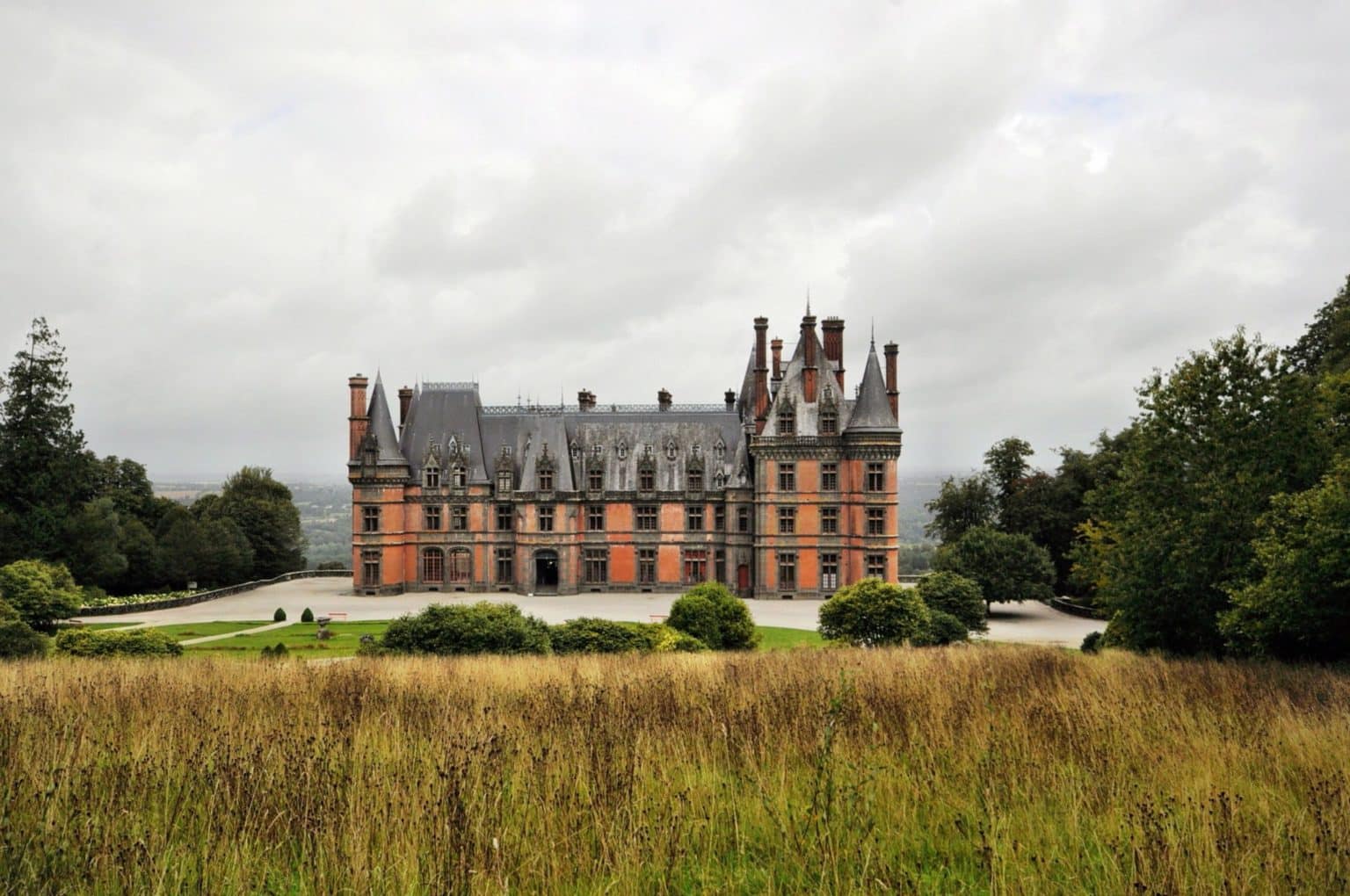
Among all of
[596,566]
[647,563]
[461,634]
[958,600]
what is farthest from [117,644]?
[647,563]

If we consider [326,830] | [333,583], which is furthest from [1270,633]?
[333,583]

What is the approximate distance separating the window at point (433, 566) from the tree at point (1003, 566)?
27990 mm

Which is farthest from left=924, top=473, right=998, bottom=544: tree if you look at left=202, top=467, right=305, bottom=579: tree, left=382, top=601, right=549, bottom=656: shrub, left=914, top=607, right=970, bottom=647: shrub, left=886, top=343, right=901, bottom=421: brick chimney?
left=202, top=467, right=305, bottom=579: tree

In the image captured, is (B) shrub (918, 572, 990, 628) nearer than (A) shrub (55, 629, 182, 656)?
No

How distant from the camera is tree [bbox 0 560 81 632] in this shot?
32781 millimetres

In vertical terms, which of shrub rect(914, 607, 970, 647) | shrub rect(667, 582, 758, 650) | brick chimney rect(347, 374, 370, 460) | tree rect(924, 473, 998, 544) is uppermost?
brick chimney rect(347, 374, 370, 460)

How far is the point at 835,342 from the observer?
51125mm

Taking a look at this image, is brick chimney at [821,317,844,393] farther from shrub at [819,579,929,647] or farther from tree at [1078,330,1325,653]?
tree at [1078,330,1325,653]

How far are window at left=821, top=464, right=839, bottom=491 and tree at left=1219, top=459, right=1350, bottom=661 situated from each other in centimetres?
3075

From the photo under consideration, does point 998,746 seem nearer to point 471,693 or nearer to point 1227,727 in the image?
point 1227,727

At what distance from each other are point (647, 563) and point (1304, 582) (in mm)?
38773

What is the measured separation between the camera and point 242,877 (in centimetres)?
480

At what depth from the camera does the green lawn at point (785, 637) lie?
3239 cm

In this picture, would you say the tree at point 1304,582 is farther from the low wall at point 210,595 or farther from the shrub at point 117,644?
the low wall at point 210,595
